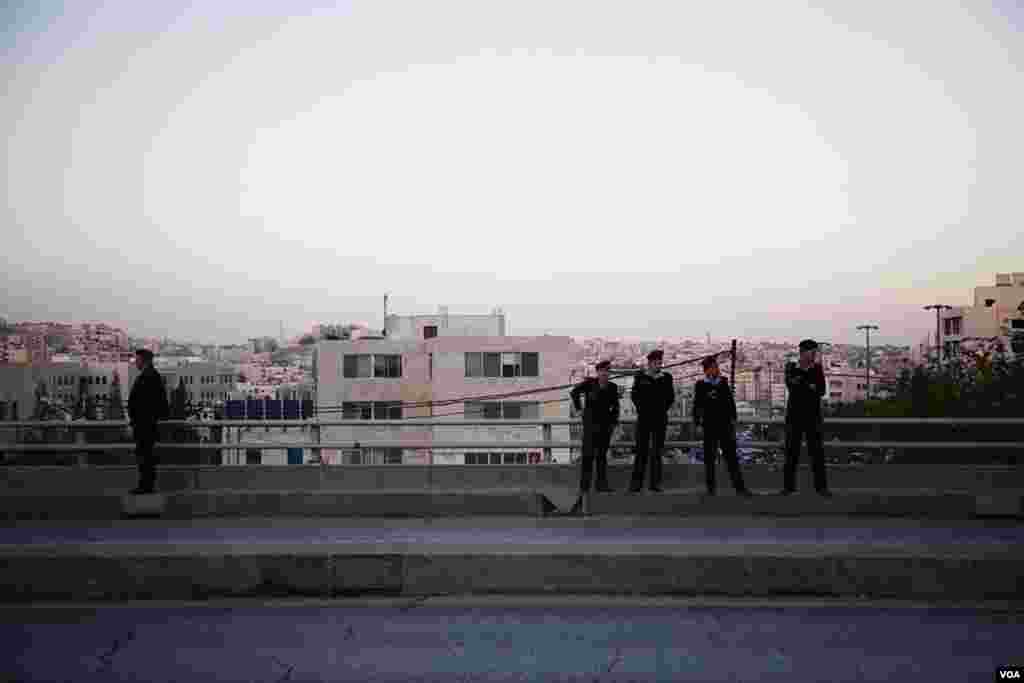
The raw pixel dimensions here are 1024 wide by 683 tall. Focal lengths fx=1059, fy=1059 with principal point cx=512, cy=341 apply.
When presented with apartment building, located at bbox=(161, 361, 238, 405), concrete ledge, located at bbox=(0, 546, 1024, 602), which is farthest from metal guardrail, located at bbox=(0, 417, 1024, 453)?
apartment building, located at bbox=(161, 361, 238, 405)

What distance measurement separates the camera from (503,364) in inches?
2589

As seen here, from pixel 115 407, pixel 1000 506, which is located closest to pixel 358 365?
pixel 115 407

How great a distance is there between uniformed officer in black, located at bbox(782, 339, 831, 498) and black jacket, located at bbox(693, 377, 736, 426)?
67cm

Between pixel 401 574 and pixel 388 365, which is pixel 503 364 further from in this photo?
pixel 401 574

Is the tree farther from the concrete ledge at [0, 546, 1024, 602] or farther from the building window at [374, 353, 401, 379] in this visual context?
the building window at [374, 353, 401, 379]

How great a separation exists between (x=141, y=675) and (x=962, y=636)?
16.8 ft

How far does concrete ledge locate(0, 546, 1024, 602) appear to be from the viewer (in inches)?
314

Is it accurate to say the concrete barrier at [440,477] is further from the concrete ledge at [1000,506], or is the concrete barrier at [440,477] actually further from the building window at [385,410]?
the building window at [385,410]

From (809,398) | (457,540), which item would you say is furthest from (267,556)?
(809,398)

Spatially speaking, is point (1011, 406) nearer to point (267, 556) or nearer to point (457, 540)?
point (457, 540)

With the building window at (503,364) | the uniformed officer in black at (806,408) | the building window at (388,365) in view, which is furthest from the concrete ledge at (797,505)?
the building window at (388,365)

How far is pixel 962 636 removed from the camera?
22.4 feet

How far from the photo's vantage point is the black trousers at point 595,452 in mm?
13016

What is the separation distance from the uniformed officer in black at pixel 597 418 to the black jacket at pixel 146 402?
5138 millimetres
